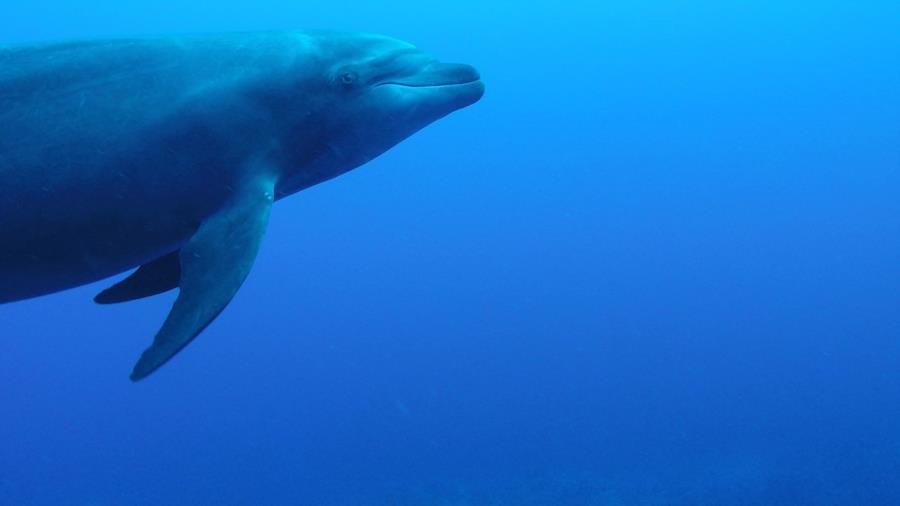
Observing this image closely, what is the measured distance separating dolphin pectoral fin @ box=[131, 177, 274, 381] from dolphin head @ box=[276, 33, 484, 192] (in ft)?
1.42

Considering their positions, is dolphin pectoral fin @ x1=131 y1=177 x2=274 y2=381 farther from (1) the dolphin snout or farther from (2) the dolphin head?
(1) the dolphin snout

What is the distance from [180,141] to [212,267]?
0.67 meters

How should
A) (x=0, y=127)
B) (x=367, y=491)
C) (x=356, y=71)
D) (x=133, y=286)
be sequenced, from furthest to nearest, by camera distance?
1. (x=367, y=491)
2. (x=133, y=286)
3. (x=356, y=71)
4. (x=0, y=127)

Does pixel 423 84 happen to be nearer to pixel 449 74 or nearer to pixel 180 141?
pixel 449 74

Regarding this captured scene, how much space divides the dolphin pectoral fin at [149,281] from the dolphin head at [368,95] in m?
0.81

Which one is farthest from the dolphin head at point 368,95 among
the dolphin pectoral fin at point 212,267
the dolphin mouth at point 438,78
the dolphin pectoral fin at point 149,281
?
the dolphin pectoral fin at point 149,281

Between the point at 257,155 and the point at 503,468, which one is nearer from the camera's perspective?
→ the point at 257,155

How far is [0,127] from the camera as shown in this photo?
3947 mm

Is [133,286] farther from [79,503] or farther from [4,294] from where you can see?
[79,503]

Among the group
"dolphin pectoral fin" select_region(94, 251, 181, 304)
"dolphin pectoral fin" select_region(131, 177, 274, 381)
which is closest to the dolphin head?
"dolphin pectoral fin" select_region(131, 177, 274, 381)

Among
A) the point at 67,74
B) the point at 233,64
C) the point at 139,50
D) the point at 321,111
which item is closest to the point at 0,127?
the point at 67,74

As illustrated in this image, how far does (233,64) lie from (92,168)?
0.92m

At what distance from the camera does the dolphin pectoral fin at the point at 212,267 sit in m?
3.76

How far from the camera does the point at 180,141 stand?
13.5ft
